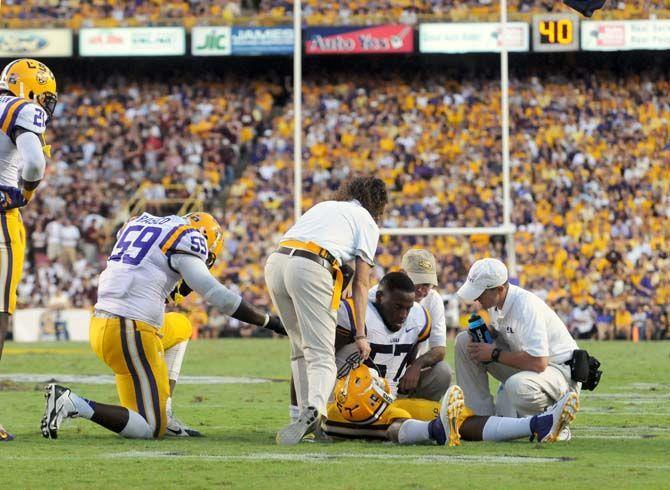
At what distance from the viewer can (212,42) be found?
74.6ft

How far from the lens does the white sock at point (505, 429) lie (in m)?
5.57

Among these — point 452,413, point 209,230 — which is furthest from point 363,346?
point 209,230

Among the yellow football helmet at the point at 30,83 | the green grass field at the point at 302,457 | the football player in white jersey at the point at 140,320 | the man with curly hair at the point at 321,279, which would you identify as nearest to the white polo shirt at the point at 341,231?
the man with curly hair at the point at 321,279

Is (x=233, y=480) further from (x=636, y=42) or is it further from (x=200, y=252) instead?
(x=636, y=42)

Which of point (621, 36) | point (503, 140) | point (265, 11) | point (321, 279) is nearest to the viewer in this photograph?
point (321, 279)

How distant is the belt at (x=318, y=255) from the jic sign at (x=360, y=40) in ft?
55.5

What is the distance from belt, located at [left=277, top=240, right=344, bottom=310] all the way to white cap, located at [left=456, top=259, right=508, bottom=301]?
24.2 inches

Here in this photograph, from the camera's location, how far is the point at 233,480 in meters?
4.38

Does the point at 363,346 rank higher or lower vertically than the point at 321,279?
lower

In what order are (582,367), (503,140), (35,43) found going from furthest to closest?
(35,43)
(503,140)
(582,367)

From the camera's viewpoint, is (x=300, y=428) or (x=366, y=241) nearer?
(x=300, y=428)

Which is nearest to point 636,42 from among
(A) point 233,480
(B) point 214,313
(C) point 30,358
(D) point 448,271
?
(D) point 448,271

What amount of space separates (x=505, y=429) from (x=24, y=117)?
8.60 ft

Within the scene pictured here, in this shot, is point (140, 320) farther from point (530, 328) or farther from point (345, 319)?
point (530, 328)
